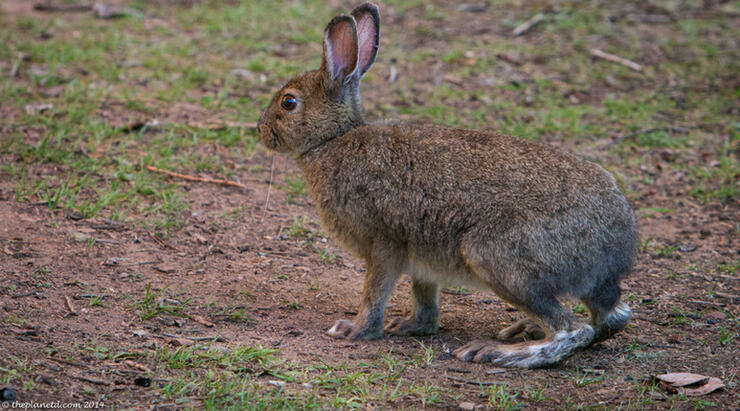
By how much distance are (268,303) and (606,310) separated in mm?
2339

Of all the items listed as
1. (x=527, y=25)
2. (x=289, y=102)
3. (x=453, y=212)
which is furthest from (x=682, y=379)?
(x=527, y=25)

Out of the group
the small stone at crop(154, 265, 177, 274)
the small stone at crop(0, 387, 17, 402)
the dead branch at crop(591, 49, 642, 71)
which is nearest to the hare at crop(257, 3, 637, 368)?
the small stone at crop(154, 265, 177, 274)

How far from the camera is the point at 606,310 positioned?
5.42m

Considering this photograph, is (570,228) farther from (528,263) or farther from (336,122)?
(336,122)

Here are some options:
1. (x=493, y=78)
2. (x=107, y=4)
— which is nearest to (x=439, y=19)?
(x=493, y=78)

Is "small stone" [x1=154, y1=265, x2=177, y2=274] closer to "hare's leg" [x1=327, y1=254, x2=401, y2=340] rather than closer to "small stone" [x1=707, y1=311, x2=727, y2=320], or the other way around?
"hare's leg" [x1=327, y1=254, x2=401, y2=340]

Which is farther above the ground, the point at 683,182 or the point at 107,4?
the point at 107,4

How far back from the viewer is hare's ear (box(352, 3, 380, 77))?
595 centimetres

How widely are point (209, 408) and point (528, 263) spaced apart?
207 cm

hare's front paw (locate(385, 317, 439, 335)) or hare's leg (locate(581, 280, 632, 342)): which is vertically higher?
hare's leg (locate(581, 280, 632, 342))

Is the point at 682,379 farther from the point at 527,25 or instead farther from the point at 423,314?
the point at 527,25

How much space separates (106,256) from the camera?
6.11 metres

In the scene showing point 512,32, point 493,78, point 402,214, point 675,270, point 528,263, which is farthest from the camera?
point 512,32

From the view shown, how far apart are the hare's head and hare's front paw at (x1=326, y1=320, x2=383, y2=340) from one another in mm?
1297
